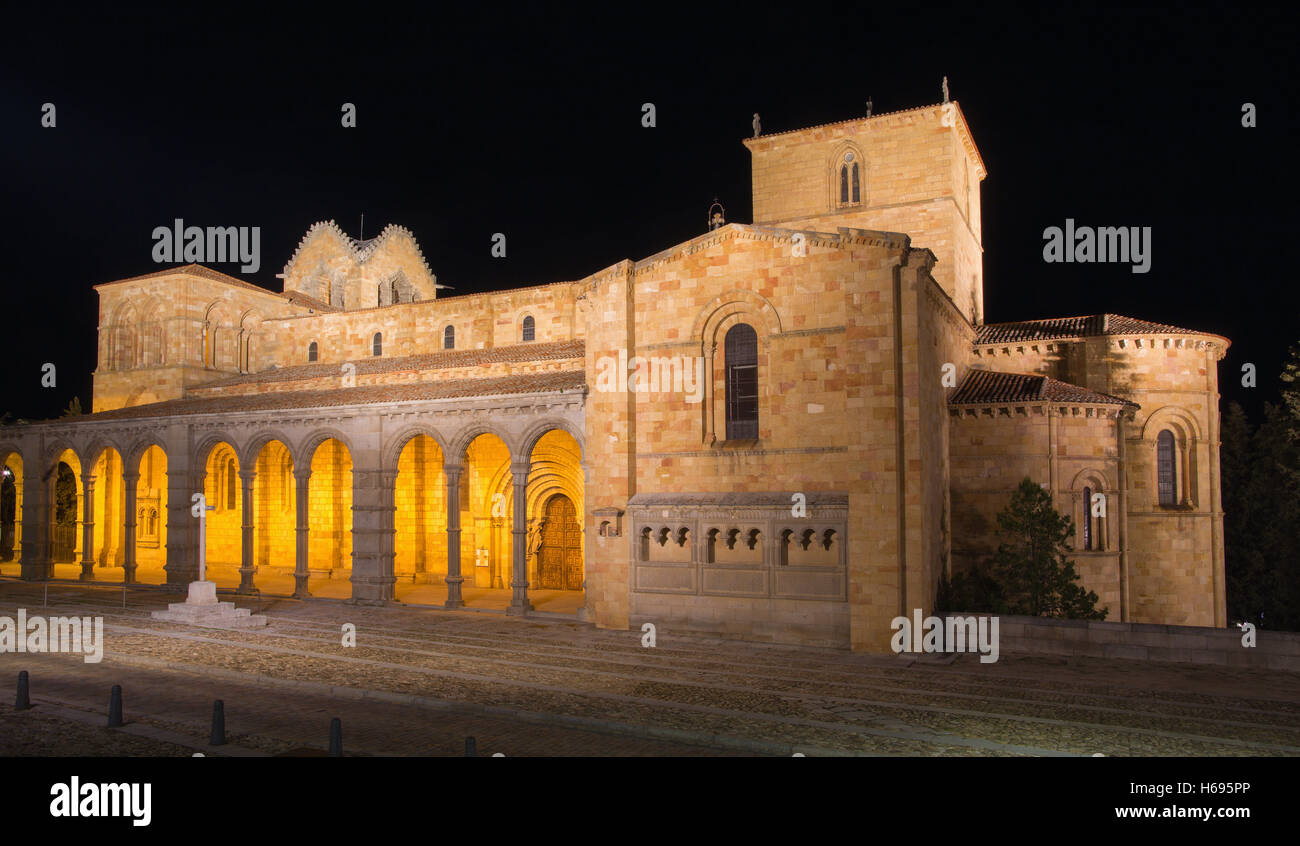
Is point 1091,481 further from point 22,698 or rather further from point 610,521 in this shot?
point 22,698

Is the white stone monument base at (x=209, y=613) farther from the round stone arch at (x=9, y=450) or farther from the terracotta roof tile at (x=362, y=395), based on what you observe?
the round stone arch at (x=9, y=450)

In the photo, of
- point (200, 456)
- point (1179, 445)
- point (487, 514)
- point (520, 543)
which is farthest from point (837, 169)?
point (200, 456)

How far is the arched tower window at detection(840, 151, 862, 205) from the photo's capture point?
31.3 meters

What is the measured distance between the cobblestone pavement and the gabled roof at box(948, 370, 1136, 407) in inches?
329

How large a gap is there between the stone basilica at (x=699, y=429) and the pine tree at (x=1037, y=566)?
1.68m

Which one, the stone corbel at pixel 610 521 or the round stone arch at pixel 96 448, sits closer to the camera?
the stone corbel at pixel 610 521

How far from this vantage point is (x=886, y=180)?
30719mm

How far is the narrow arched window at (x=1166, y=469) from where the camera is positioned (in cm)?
2795

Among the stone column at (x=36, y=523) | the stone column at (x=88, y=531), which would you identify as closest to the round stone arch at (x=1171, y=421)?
the stone column at (x=88, y=531)

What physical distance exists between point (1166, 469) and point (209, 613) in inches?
1133

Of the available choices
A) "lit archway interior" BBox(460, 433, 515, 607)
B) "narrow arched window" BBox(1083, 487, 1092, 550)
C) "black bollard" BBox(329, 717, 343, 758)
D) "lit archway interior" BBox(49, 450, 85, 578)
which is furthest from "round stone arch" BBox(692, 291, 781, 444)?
"lit archway interior" BBox(49, 450, 85, 578)

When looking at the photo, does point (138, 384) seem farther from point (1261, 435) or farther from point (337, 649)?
point (1261, 435)

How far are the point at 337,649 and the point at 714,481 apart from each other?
9.55m
